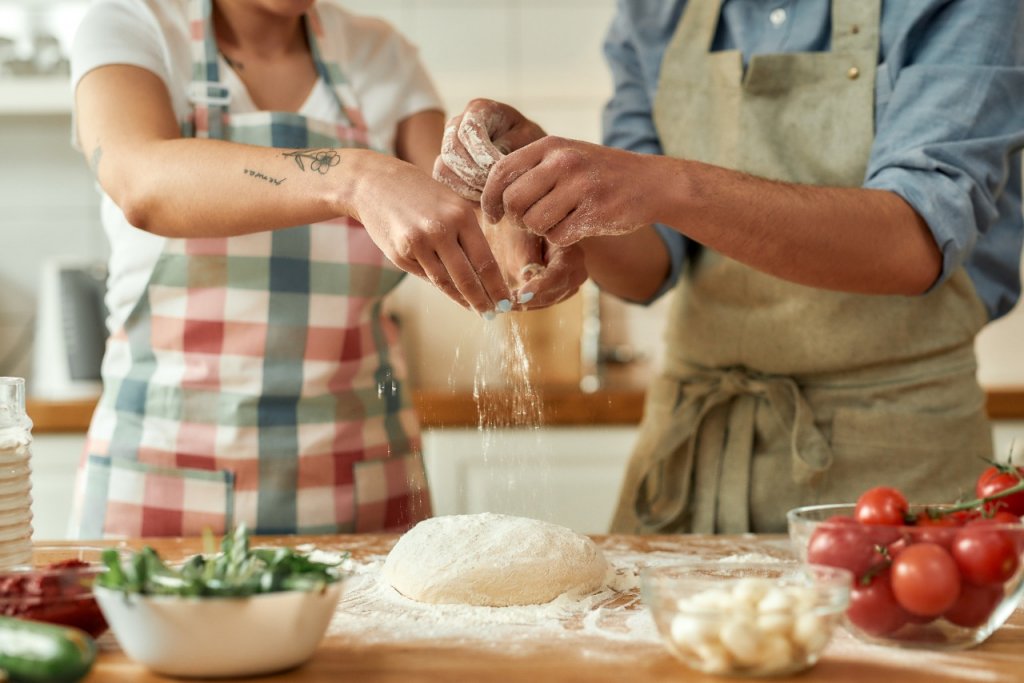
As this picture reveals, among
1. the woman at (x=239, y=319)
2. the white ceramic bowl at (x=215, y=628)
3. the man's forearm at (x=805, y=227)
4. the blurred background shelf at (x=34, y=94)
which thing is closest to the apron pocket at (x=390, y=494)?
the woman at (x=239, y=319)

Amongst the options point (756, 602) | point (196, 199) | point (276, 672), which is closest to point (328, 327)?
point (196, 199)

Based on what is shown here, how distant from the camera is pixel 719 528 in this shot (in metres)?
1.44

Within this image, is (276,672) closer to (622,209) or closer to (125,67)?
(622,209)

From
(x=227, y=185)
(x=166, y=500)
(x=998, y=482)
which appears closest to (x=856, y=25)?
(x=998, y=482)

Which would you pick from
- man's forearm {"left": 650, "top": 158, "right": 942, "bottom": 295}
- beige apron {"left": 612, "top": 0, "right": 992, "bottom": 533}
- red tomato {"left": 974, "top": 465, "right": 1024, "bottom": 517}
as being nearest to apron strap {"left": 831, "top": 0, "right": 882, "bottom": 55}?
beige apron {"left": 612, "top": 0, "right": 992, "bottom": 533}

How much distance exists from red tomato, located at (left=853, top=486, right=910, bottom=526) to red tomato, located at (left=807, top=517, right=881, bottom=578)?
0.03 meters

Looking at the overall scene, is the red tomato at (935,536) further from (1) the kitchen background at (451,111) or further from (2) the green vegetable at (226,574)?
(1) the kitchen background at (451,111)

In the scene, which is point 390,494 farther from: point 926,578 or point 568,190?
point 926,578

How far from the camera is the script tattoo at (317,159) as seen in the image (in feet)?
3.54

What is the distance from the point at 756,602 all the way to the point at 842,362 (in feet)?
2.27

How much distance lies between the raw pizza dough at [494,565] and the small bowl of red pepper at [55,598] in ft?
0.94

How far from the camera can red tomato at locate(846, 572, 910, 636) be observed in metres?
0.81

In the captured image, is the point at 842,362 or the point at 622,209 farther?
the point at 842,362

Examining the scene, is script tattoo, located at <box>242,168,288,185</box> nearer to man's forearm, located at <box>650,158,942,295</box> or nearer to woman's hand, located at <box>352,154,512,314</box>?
woman's hand, located at <box>352,154,512,314</box>
